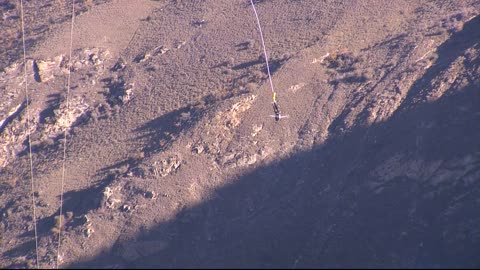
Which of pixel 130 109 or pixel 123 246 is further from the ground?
pixel 130 109

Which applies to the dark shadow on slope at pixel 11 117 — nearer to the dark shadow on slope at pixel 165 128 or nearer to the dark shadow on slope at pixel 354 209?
the dark shadow on slope at pixel 165 128

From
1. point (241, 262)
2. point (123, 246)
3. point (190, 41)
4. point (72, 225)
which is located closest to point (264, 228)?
point (241, 262)

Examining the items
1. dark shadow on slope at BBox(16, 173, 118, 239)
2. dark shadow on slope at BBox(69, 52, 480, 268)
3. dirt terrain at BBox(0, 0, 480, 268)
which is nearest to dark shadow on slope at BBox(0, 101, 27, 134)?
dirt terrain at BBox(0, 0, 480, 268)

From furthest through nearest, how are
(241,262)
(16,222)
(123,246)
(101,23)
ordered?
(101,23) < (16,222) < (123,246) < (241,262)

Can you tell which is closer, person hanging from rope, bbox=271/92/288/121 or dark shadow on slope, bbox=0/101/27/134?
person hanging from rope, bbox=271/92/288/121

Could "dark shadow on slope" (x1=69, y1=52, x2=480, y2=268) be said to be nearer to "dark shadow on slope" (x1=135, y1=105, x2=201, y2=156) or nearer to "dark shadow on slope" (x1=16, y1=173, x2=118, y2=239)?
"dark shadow on slope" (x1=16, y1=173, x2=118, y2=239)

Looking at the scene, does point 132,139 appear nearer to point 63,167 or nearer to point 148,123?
point 148,123
